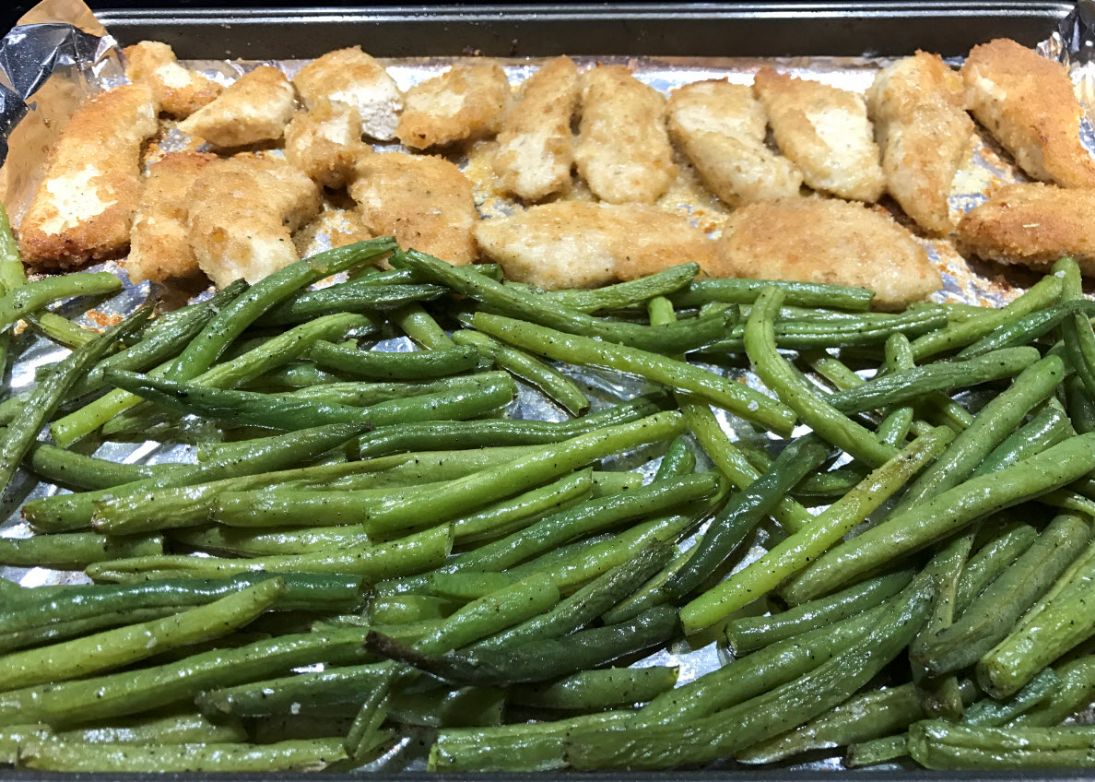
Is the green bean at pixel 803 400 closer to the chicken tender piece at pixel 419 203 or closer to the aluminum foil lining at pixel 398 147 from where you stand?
the aluminum foil lining at pixel 398 147

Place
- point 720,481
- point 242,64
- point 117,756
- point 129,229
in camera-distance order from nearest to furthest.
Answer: point 117,756 → point 720,481 → point 129,229 → point 242,64

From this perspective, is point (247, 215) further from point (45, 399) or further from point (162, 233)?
point (45, 399)

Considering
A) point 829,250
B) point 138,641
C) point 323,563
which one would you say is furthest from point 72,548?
point 829,250

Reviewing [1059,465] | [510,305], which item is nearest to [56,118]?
[510,305]

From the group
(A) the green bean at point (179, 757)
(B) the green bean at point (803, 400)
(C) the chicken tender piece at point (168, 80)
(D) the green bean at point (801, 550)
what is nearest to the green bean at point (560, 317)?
(B) the green bean at point (803, 400)

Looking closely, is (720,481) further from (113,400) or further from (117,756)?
(113,400)

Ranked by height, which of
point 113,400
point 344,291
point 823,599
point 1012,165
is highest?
point 1012,165

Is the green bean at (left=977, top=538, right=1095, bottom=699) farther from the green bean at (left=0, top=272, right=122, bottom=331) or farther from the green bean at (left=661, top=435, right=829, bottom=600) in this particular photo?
the green bean at (left=0, top=272, right=122, bottom=331)
